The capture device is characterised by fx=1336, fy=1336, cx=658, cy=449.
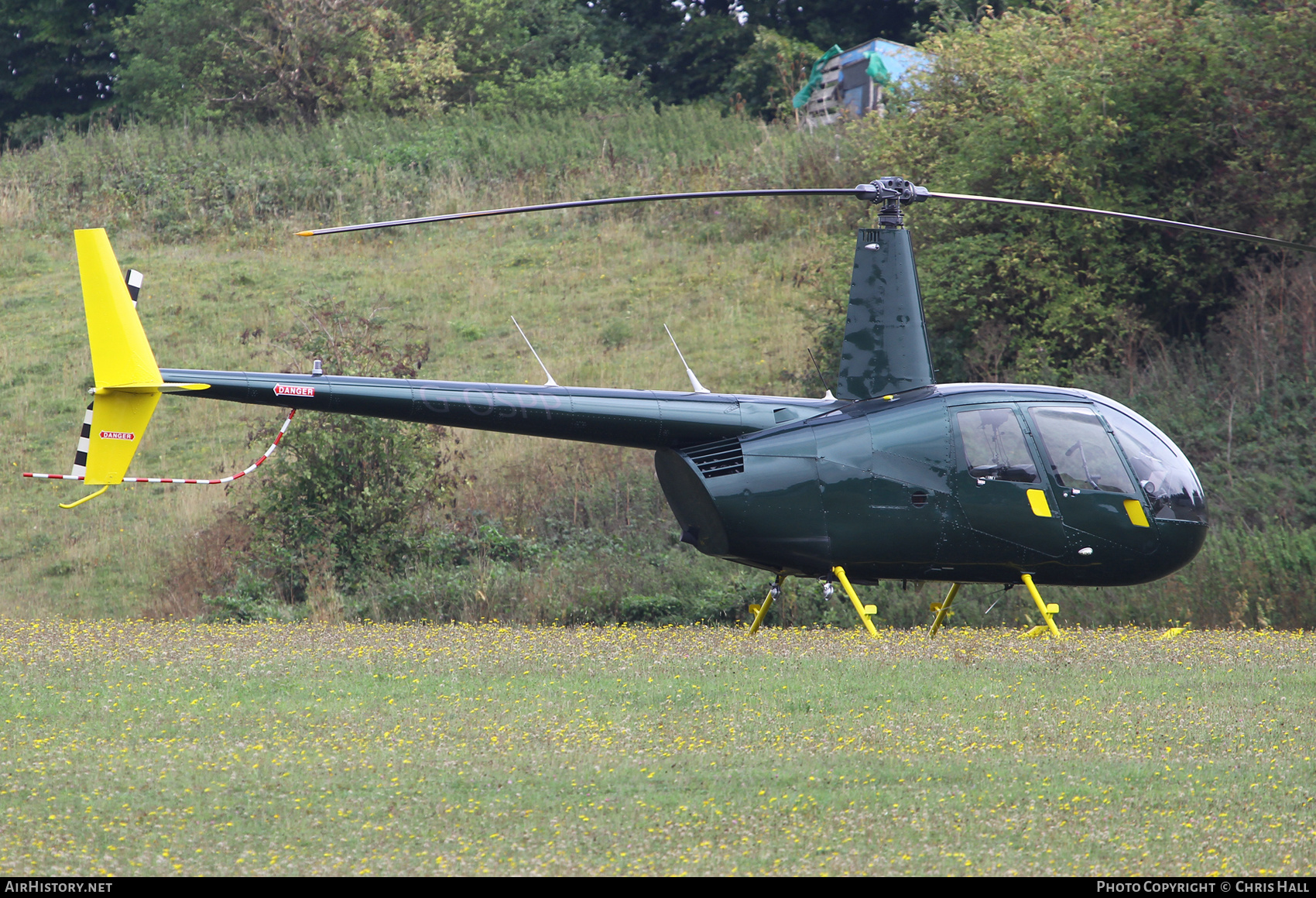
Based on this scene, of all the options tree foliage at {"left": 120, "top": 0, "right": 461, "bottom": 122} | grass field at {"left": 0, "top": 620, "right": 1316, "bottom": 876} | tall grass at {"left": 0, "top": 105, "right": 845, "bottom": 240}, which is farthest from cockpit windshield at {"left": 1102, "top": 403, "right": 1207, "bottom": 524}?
tree foliage at {"left": 120, "top": 0, "right": 461, "bottom": 122}

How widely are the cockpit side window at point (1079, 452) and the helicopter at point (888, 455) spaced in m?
0.01

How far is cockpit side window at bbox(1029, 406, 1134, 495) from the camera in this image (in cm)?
1159

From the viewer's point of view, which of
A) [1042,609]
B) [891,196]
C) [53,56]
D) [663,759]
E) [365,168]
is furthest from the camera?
[53,56]

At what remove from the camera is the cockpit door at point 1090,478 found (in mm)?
11586

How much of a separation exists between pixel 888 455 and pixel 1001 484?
101 cm

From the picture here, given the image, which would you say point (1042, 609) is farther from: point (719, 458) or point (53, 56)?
point (53, 56)

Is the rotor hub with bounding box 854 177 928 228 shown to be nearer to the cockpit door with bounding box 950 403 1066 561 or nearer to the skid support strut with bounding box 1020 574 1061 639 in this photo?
the cockpit door with bounding box 950 403 1066 561

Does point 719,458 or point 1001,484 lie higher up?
point 719,458

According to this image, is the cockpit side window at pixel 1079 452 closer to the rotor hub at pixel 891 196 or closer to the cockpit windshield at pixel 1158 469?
the cockpit windshield at pixel 1158 469

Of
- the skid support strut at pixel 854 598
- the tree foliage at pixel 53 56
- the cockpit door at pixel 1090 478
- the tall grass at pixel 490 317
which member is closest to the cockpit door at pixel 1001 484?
the cockpit door at pixel 1090 478

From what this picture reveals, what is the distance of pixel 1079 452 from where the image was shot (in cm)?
1164

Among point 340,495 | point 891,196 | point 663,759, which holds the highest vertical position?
point 891,196

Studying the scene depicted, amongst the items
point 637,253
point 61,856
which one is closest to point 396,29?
point 637,253

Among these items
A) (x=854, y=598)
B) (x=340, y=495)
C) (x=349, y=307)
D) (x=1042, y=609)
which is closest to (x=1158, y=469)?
(x=1042, y=609)
